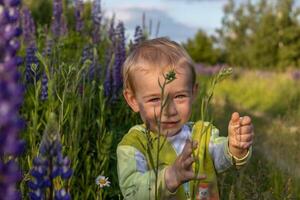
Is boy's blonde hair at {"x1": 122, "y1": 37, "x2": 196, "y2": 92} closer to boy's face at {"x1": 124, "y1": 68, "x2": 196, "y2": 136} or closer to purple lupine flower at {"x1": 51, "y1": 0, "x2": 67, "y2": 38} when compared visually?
boy's face at {"x1": 124, "y1": 68, "x2": 196, "y2": 136}

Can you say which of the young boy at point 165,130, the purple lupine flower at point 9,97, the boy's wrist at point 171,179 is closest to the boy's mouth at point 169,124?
the young boy at point 165,130

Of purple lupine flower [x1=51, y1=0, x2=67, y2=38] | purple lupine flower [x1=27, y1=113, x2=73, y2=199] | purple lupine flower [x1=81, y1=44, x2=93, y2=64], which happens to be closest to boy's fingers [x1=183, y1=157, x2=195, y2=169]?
purple lupine flower [x1=27, y1=113, x2=73, y2=199]

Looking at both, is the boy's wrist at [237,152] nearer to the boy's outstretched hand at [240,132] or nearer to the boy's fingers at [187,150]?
the boy's outstretched hand at [240,132]

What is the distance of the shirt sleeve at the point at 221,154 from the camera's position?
9.22 ft

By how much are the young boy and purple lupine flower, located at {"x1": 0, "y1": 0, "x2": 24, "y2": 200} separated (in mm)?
1377

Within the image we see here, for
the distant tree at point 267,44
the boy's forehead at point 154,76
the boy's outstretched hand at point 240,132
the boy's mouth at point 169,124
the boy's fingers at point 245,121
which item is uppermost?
the boy's forehead at point 154,76

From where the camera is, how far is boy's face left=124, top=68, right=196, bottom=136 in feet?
9.43

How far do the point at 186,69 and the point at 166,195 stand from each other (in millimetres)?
640

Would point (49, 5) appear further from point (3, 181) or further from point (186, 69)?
point (3, 181)

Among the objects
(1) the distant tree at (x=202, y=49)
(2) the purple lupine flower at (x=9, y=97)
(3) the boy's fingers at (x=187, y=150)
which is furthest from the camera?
(1) the distant tree at (x=202, y=49)

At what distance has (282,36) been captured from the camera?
36.3 m

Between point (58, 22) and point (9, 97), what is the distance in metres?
5.55

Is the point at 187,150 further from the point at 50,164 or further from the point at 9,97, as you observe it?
the point at 9,97

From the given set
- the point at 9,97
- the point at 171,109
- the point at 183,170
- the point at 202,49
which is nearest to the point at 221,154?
the point at 171,109
